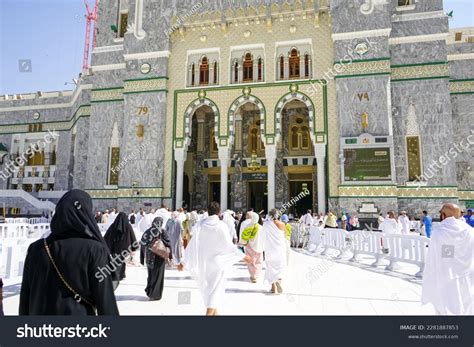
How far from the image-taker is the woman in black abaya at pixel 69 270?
136 cm

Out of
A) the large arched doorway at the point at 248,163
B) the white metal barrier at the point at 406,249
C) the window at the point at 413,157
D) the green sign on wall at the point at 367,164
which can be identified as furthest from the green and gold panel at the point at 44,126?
the white metal barrier at the point at 406,249

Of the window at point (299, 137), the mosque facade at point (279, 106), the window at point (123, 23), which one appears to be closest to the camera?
the mosque facade at point (279, 106)

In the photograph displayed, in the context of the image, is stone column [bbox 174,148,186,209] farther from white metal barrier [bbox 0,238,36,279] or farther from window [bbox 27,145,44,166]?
window [bbox 27,145,44,166]

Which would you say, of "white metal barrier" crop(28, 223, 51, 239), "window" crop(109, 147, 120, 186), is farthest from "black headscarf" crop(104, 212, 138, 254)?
"window" crop(109, 147, 120, 186)

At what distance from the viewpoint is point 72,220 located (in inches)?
55.3

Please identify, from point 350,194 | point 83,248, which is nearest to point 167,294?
point 83,248

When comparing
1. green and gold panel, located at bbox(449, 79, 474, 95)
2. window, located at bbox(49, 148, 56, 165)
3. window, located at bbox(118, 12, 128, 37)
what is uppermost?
window, located at bbox(118, 12, 128, 37)

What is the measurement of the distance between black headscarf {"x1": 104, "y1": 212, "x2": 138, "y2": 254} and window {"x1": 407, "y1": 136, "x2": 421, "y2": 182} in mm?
11102

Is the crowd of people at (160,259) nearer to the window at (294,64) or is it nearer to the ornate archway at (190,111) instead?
the ornate archway at (190,111)

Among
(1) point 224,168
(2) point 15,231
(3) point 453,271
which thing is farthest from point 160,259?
(1) point 224,168

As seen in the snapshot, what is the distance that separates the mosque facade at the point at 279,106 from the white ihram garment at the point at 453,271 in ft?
31.4

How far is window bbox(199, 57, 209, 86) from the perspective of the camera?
587 inches

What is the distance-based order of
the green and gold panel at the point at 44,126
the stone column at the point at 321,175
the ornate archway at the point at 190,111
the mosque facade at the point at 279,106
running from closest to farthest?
1. the mosque facade at the point at 279,106
2. the stone column at the point at 321,175
3. the ornate archway at the point at 190,111
4. the green and gold panel at the point at 44,126
